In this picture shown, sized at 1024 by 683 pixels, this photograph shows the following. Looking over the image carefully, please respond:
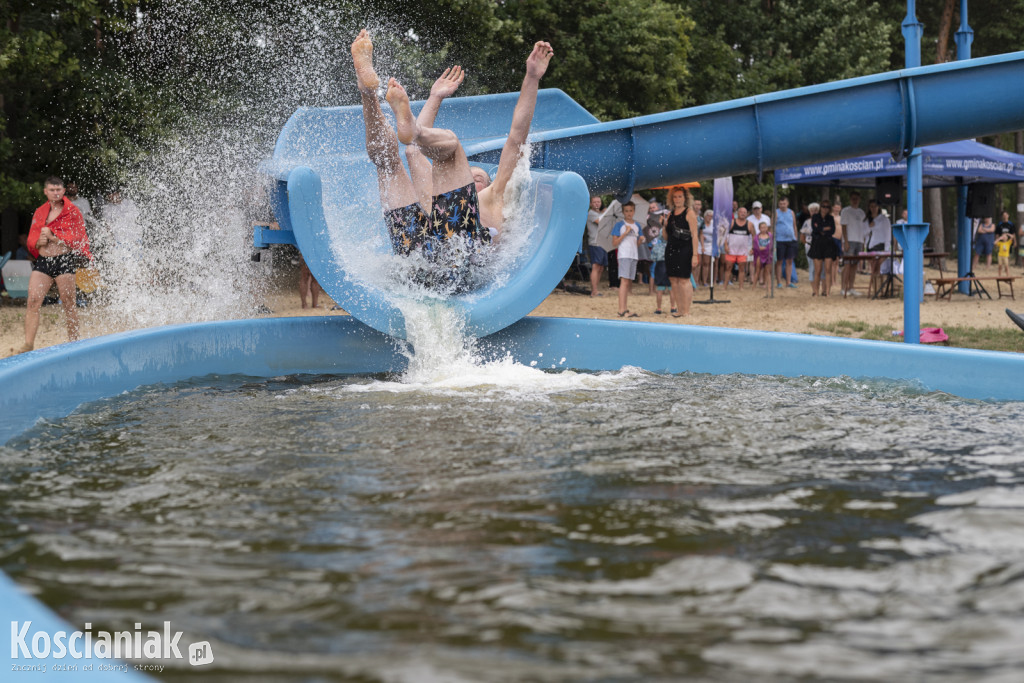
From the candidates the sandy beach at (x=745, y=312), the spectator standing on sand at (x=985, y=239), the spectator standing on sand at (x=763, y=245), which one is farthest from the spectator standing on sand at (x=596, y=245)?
the spectator standing on sand at (x=985, y=239)

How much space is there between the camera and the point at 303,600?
2012 millimetres

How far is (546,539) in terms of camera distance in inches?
95.5

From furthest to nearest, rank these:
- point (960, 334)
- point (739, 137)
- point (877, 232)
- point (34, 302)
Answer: point (877, 232), point (960, 334), point (739, 137), point (34, 302)

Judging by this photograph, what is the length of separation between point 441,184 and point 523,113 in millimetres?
697

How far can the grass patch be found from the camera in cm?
831

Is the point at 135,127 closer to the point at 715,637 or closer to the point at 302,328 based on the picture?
the point at 302,328

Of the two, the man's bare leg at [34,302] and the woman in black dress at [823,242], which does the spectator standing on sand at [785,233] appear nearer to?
the woman in black dress at [823,242]

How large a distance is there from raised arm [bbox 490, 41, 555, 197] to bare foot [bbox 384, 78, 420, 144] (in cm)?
80

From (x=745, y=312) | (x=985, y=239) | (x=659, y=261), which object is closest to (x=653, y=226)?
(x=659, y=261)

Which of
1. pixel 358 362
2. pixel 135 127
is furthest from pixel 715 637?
pixel 135 127

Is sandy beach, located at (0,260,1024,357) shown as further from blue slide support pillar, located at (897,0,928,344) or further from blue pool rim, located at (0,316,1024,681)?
blue pool rim, located at (0,316,1024,681)

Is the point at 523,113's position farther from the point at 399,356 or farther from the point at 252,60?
the point at 252,60

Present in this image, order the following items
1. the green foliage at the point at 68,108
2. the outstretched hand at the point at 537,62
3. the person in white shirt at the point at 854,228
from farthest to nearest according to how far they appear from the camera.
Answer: the person in white shirt at the point at 854,228 < the green foliage at the point at 68,108 < the outstretched hand at the point at 537,62

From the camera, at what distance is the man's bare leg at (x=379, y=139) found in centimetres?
542
